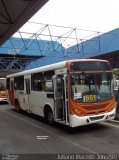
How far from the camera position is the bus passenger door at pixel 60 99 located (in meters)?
11.3

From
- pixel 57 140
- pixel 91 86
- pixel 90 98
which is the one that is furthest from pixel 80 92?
pixel 57 140

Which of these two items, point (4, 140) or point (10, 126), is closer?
point (4, 140)

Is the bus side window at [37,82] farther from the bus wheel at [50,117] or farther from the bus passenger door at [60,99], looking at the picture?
the bus passenger door at [60,99]

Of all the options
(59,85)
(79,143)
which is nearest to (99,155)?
(79,143)

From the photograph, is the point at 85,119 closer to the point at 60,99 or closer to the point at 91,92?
the point at 91,92

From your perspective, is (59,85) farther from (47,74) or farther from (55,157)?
(55,157)

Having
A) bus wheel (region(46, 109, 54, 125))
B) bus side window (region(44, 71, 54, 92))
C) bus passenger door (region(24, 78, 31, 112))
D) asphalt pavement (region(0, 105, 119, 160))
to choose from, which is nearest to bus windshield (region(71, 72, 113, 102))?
asphalt pavement (region(0, 105, 119, 160))

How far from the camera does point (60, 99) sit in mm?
11727

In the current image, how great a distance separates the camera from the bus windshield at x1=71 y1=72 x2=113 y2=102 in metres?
11.0

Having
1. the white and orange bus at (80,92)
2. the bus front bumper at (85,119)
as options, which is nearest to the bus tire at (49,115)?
the white and orange bus at (80,92)

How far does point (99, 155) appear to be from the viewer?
7.77m

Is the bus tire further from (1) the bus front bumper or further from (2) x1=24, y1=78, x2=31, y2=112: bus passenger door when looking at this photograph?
(2) x1=24, y1=78, x2=31, y2=112: bus passenger door

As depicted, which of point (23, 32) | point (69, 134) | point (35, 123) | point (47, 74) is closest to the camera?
point (69, 134)

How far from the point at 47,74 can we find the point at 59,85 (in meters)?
1.53
